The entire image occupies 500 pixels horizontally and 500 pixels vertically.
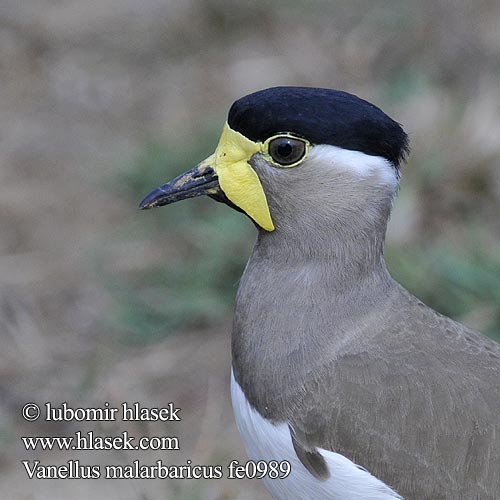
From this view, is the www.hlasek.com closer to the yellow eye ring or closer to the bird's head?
the bird's head

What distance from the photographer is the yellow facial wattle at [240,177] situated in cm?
340

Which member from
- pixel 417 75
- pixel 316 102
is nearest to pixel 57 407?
pixel 316 102

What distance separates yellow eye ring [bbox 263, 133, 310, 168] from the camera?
131 inches

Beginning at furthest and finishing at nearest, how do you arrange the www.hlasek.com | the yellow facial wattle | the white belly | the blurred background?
1. the blurred background
2. the www.hlasek.com
3. the yellow facial wattle
4. the white belly

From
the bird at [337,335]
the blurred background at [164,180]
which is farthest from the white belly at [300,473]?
the blurred background at [164,180]

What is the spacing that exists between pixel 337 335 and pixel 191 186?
66cm

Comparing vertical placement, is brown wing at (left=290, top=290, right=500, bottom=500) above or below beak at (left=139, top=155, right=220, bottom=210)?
below

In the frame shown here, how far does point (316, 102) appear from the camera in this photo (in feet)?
10.7

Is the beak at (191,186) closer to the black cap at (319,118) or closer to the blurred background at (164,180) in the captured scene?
the black cap at (319,118)

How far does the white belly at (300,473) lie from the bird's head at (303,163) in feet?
2.02

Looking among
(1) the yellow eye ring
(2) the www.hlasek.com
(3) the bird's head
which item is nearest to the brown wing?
(2) the www.hlasek.com

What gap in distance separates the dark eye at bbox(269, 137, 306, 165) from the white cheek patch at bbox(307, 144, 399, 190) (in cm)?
3

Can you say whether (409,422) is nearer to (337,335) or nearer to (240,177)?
(337,335)

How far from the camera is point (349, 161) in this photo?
10.9 feet
